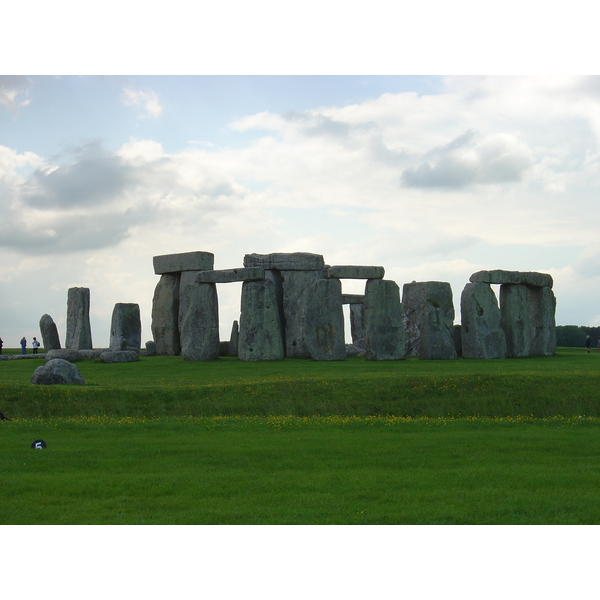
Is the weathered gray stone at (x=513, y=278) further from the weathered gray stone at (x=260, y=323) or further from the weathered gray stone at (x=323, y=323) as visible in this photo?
the weathered gray stone at (x=260, y=323)

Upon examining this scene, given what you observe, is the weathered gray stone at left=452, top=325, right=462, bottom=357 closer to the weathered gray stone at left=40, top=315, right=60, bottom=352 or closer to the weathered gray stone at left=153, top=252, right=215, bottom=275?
the weathered gray stone at left=153, top=252, right=215, bottom=275

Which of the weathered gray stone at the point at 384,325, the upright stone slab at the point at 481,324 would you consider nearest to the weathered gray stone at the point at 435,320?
the upright stone slab at the point at 481,324

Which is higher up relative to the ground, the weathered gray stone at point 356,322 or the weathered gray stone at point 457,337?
the weathered gray stone at point 356,322

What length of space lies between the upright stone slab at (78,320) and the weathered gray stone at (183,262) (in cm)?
344

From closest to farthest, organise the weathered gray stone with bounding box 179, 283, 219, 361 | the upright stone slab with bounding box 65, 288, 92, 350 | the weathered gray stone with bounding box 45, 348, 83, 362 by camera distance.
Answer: the weathered gray stone with bounding box 179, 283, 219, 361, the weathered gray stone with bounding box 45, 348, 83, 362, the upright stone slab with bounding box 65, 288, 92, 350

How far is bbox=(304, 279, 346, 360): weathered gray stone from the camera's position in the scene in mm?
26500

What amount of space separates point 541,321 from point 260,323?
1125 centimetres

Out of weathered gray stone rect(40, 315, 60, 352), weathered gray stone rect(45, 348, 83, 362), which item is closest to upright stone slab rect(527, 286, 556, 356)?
weathered gray stone rect(45, 348, 83, 362)

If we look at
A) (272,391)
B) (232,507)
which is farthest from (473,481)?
(272,391)

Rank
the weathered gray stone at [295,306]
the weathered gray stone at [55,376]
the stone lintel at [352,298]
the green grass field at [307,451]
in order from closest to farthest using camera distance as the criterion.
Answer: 1. the green grass field at [307,451]
2. the weathered gray stone at [55,376]
3. the weathered gray stone at [295,306]
4. the stone lintel at [352,298]

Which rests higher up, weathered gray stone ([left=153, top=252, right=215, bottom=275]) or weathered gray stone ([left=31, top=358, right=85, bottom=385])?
weathered gray stone ([left=153, top=252, right=215, bottom=275])

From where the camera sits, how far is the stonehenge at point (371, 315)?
26.2m

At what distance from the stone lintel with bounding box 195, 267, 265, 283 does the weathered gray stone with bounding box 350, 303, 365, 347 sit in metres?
12.3

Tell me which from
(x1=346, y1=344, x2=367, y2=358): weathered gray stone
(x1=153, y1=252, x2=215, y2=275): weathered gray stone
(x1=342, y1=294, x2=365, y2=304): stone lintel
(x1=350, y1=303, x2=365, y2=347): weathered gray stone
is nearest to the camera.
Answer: (x1=346, y1=344, x2=367, y2=358): weathered gray stone
